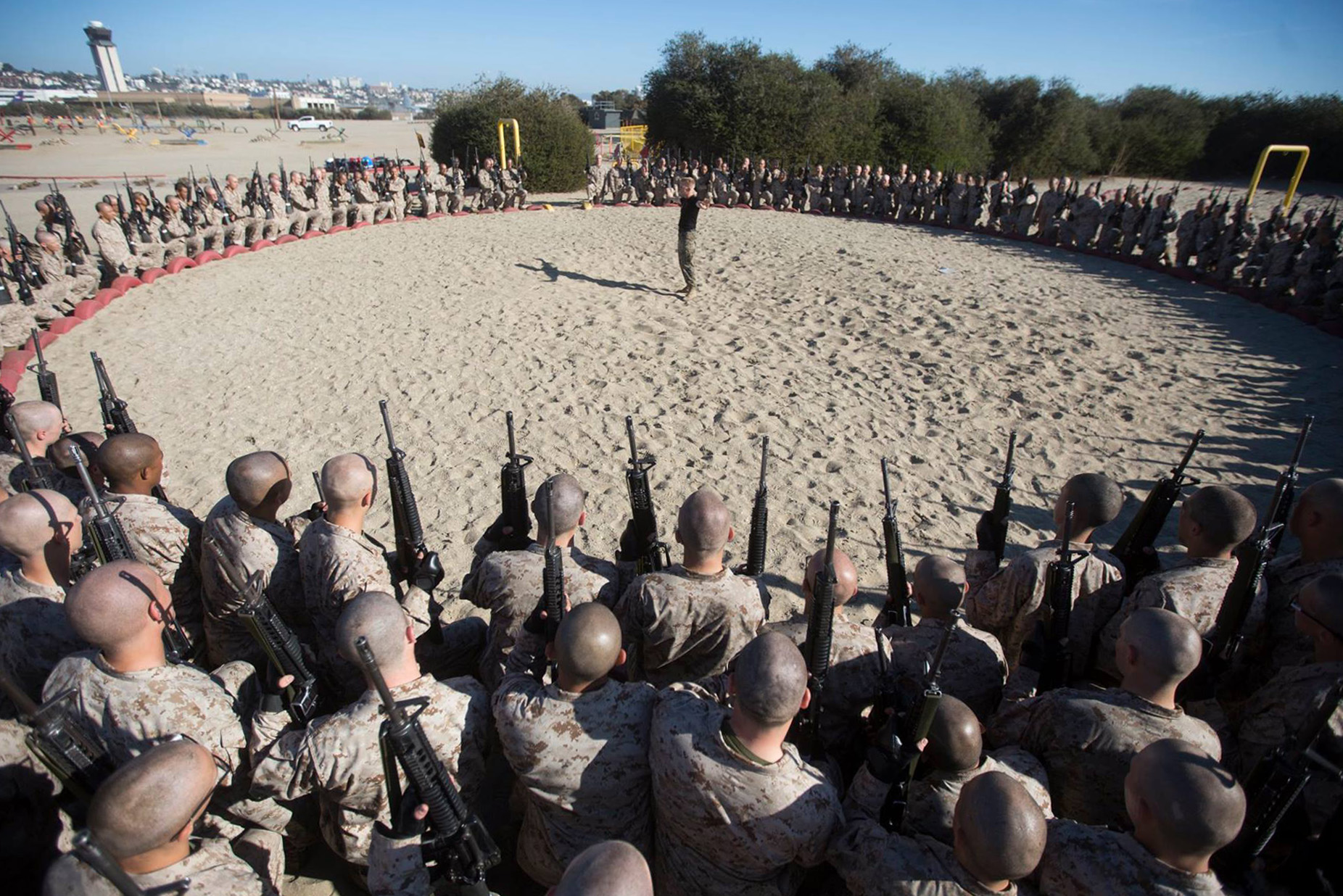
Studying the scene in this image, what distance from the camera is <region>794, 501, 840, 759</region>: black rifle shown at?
2658 millimetres

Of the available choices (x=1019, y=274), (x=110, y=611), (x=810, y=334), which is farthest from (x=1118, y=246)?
(x=110, y=611)

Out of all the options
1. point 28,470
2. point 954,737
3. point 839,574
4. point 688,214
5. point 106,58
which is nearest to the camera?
point 954,737

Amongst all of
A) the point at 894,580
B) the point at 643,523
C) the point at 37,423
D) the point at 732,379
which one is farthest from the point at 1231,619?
the point at 37,423

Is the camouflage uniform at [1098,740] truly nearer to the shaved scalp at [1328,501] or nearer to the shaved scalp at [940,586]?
the shaved scalp at [940,586]

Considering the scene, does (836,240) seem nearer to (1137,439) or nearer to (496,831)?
(1137,439)

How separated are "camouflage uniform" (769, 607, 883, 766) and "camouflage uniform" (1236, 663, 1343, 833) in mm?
1425

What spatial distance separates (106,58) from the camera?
→ 94312 mm

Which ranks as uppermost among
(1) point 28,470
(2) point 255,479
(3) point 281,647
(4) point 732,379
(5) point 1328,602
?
(2) point 255,479

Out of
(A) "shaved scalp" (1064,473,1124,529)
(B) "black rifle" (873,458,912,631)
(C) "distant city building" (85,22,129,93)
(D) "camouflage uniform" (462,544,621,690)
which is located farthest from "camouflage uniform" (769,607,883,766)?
(C) "distant city building" (85,22,129,93)

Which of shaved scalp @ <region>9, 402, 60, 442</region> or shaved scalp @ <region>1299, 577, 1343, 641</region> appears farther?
shaved scalp @ <region>9, 402, 60, 442</region>

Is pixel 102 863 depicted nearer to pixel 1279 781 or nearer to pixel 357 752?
pixel 357 752

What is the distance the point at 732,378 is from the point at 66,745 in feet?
22.7

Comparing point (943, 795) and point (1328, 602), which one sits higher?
point (1328, 602)

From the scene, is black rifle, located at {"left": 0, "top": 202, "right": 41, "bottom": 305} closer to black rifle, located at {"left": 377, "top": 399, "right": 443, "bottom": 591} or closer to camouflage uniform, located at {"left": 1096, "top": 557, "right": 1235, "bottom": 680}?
black rifle, located at {"left": 377, "top": 399, "right": 443, "bottom": 591}
